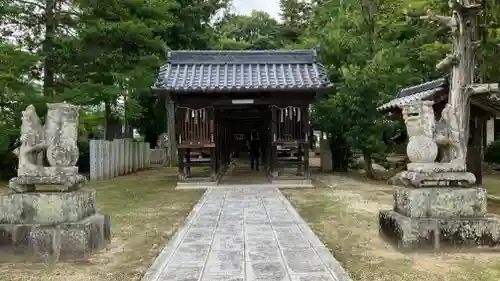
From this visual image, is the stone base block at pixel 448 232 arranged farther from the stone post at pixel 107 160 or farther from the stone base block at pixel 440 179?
the stone post at pixel 107 160

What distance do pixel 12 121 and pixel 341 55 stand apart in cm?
1317

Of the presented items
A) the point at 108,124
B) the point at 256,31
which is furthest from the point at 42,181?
the point at 256,31

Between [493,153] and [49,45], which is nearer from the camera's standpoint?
[49,45]

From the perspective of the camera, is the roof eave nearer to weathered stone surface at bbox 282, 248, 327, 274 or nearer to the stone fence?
the stone fence

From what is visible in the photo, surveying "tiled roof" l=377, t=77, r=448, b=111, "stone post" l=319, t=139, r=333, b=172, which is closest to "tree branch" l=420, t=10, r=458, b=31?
"tiled roof" l=377, t=77, r=448, b=111

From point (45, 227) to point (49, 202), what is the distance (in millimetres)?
320

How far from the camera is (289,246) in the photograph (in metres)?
6.13

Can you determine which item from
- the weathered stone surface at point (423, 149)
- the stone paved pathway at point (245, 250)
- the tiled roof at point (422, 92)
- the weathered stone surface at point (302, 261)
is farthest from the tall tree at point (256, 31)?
the weathered stone surface at point (302, 261)

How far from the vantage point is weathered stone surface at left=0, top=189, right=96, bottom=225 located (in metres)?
5.86

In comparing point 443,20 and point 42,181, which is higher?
point 443,20

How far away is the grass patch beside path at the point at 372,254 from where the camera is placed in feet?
16.3

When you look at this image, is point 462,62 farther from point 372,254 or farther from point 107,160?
point 107,160

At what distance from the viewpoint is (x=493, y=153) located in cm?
2341

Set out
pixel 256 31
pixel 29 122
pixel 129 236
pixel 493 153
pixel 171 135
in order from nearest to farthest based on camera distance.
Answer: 1. pixel 29 122
2. pixel 129 236
3. pixel 493 153
4. pixel 171 135
5. pixel 256 31
